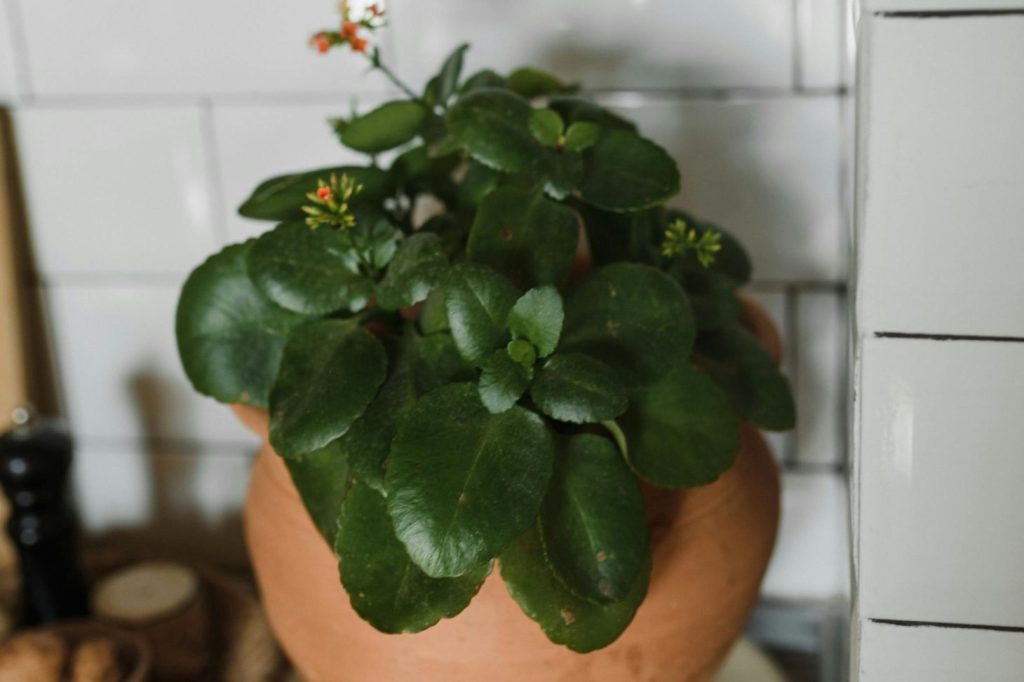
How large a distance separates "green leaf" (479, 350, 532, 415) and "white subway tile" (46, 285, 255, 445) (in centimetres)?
53

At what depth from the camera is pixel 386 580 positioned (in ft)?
1.81

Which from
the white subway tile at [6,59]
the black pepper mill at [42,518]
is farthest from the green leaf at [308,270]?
the white subway tile at [6,59]

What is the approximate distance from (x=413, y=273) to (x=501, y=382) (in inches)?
3.0

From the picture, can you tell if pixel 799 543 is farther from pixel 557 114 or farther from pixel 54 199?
pixel 54 199

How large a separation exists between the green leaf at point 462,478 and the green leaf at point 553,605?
1.7 inches

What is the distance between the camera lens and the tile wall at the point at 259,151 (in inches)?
34.0

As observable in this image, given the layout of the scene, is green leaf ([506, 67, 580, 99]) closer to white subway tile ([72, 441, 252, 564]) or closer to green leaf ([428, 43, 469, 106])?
green leaf ([428, 43, 469, 106])

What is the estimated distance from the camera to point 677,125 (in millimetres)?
883

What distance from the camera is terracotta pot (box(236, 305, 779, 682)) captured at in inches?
23.6

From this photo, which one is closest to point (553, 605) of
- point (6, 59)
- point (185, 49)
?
point (185, 49)

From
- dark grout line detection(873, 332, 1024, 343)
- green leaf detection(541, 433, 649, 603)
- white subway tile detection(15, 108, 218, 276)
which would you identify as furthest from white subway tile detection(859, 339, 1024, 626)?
white subway tile detection(15, 108, 218, 276)

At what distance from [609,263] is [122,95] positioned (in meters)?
0.51

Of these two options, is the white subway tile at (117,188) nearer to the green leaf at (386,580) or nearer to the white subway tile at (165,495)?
the white subway tile at (165,495)

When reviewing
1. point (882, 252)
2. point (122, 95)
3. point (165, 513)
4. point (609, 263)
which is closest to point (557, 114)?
point (609, 263)
